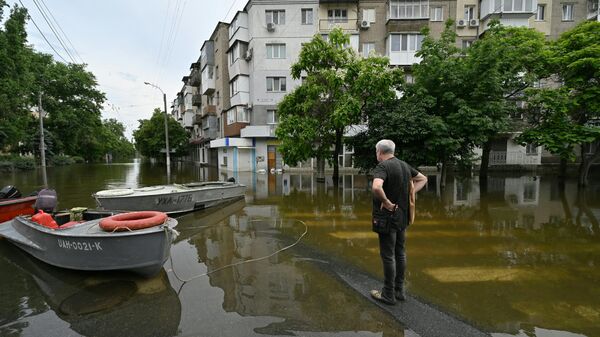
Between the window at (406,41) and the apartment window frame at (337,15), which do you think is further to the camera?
the apartment window frame at (337,15)

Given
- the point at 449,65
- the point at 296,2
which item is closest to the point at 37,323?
the point at 449,65

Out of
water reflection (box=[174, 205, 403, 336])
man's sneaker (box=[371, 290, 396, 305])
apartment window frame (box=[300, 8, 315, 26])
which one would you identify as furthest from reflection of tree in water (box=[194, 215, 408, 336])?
apartment window frame (box=[300, 8, 315, 26])

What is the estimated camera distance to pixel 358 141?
15398mm

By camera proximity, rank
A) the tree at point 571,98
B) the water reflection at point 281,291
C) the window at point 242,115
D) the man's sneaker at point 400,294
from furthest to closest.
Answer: the window at point 242,115
the tree at point 571,98
the man's sneaker at point 400,294
the water reflection at point 281,291

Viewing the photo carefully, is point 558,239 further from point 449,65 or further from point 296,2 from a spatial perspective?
point 296,2

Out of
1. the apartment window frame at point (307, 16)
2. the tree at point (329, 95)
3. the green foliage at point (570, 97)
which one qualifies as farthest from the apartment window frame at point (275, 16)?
the green foliage at point (570, 97)

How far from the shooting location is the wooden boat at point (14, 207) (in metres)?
7.81

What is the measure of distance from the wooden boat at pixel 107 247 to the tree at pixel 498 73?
42.9 ft

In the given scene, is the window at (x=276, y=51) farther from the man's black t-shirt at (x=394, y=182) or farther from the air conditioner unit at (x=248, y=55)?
the man's black t-shirt at (x=394, y=182)

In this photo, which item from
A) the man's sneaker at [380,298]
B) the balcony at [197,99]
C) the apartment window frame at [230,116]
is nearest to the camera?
the man's sneaker at [380,298]

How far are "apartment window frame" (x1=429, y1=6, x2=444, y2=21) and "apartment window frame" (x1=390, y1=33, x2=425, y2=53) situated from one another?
7.51ft

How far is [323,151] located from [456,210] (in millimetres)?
8256

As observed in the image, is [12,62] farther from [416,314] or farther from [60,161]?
[60,161]

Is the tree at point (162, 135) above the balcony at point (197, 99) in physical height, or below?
below
